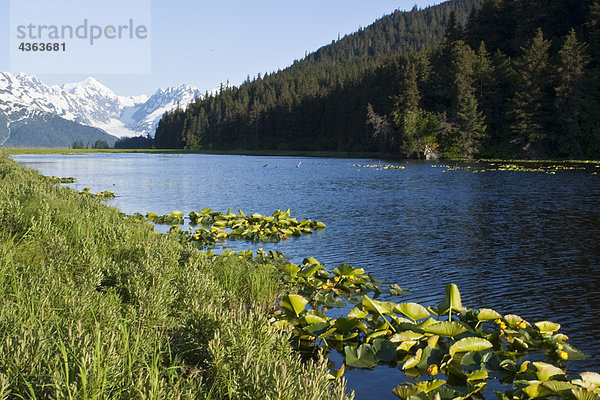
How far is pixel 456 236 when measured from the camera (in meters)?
17.8

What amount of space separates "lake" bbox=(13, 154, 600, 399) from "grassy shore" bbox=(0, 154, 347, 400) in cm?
262

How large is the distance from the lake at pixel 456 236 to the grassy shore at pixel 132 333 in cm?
262

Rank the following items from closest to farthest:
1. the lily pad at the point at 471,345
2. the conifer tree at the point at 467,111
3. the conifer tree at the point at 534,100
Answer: the lily pad at the point at 471,345
the conifer tree at the point at 534,100
the conifer tree at the point at 467,111

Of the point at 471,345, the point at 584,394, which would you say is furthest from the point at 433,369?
the point at 584,394

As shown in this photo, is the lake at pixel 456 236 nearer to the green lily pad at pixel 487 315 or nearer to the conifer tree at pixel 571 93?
the green lily pad at pixel 487 315

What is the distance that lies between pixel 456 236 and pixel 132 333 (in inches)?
583

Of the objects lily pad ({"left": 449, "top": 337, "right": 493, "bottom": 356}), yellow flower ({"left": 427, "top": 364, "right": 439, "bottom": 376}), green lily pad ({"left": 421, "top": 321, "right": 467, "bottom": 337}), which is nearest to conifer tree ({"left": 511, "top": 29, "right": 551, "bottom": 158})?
green lily pad ({"left": 421, "top": 321, "right": 467, "bottom": 337})

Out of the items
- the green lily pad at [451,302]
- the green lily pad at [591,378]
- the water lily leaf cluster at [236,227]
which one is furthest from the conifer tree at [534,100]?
the green lily pad at [591,378]

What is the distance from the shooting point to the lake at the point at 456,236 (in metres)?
10.3

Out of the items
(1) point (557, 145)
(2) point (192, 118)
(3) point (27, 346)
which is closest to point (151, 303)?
(3) point (27, 346)

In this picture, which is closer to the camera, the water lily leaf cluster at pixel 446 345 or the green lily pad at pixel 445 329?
the water lily leaf cluster at pixel 446 345

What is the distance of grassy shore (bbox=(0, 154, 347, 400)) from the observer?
12.3 ft

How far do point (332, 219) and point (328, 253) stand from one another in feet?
22.0

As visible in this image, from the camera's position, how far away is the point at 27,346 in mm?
4074
